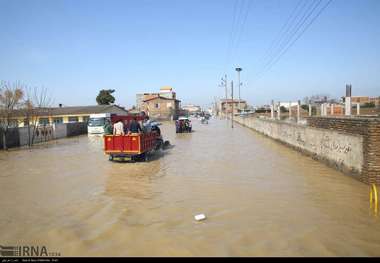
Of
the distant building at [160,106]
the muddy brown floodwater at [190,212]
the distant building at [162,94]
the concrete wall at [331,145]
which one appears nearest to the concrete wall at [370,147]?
the concrete wall at [331,145]

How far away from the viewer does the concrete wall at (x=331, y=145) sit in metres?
9.00

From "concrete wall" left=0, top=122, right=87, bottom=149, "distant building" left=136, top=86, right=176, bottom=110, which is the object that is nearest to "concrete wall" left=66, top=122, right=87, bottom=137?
"concrete wall" left=0, top=122, right=87, bottom=149

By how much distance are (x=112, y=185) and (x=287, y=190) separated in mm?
5107

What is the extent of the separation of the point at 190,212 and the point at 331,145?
23.5 feet

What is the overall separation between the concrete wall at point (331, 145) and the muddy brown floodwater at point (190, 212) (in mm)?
448

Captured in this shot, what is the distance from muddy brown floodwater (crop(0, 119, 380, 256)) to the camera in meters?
4.86

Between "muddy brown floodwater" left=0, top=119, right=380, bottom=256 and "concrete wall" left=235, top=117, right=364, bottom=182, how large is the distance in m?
0.45

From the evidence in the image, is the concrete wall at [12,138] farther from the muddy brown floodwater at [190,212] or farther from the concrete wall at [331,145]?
the concrete wall at [331,145]

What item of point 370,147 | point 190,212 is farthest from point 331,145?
point 190,212

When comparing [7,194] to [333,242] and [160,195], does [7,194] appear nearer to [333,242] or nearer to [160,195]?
[160,195]

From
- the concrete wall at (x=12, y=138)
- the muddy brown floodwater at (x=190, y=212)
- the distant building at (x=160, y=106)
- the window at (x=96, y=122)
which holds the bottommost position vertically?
the muddy brown floodwater at (x=190, y=212)

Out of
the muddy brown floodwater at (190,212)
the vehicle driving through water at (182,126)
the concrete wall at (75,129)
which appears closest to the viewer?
the muddy brown floodwater at (190,212)

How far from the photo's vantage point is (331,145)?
446 inches

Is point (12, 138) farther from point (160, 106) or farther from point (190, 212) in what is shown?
point (160, 106)
